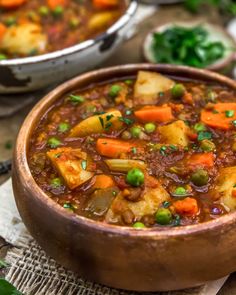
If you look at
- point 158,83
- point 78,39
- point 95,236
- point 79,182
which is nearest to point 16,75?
point 78,39

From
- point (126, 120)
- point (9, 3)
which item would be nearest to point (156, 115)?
point (126, 120)

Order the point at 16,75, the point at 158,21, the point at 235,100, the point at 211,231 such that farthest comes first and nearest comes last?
1. the point at 158,21
2. the point at 16,75
3. the point at 235,100
4. the point at 211,231

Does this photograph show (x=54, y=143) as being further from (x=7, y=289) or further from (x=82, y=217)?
(x=7, y=289)

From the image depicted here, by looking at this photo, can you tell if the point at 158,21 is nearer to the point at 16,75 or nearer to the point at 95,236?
the point at 16,75

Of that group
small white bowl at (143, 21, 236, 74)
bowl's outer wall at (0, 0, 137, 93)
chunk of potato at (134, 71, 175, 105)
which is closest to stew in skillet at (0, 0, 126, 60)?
bowl's outer wall at (0, 0, 137, 93)

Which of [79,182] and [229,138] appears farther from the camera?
[229,138]

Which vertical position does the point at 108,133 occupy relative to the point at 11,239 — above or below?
above

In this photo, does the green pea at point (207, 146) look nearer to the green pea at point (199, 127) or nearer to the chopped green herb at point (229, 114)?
the green pea at point (199, 127)

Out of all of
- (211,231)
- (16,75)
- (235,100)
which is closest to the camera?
(211,231)
